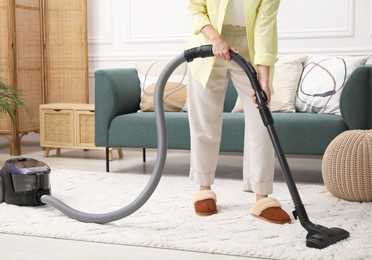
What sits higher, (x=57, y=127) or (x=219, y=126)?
(x=219, y=126)

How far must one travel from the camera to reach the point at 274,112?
3838 mm

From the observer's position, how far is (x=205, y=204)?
2.80 m

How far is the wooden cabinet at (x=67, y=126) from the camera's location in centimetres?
468

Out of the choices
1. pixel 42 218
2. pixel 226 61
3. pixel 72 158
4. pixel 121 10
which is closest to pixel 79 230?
pixel 42 218

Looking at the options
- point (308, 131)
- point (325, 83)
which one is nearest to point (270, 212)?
point (308, 131)

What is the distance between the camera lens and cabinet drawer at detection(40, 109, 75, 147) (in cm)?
474

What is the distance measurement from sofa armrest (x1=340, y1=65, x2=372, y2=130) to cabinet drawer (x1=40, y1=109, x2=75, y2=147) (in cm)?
213

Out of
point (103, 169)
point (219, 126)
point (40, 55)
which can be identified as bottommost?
point (103, 169)

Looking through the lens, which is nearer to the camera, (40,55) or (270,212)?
(270,212)

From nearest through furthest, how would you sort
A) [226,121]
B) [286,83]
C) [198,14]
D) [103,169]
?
[198,14], [226,121], [286,83], [103,169]

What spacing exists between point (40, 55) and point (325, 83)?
2.47 meters

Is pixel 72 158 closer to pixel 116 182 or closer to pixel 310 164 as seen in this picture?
pixel 116 182

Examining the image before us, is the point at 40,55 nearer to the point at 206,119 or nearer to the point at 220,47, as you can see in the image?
the point at 206,119

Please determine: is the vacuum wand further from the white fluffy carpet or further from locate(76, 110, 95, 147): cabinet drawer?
locate(76, 110, 95, 147): cabinet drawer
